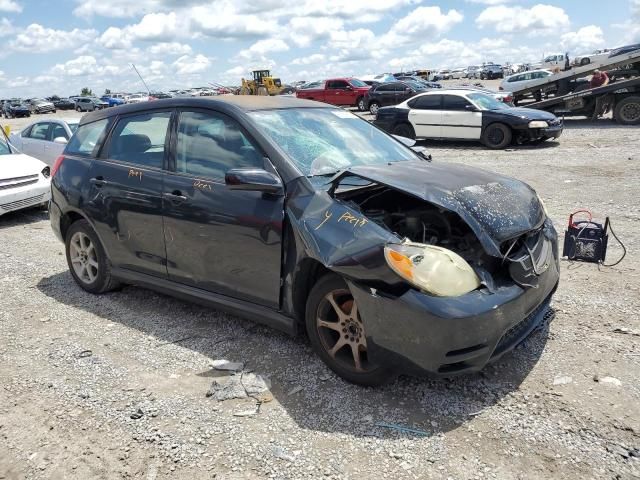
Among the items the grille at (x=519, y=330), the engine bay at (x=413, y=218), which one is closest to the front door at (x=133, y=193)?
the engine bay at (x=413, y=218)

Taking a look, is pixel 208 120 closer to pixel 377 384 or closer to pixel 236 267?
pixel 236 267

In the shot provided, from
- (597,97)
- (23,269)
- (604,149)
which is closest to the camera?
(23,269)

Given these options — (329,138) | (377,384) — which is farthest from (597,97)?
(377,384)

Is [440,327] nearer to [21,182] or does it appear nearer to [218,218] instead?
[218,218]

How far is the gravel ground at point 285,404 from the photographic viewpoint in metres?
2.73

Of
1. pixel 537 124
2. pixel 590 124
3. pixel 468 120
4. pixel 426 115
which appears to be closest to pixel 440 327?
pixel 537 124

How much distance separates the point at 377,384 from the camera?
10.6 ft

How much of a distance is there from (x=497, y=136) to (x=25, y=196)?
11.0 metres

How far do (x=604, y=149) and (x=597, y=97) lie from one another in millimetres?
4534

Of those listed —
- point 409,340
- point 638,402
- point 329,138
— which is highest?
point 329,138

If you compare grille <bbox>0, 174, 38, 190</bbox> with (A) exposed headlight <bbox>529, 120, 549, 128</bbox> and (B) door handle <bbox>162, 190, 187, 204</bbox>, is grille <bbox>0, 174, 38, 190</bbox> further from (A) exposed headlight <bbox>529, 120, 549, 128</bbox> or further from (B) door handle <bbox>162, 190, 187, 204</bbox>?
(A) exposed headlight <bbox>529, 120, 549, 128</bbox>

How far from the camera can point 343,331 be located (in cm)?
331

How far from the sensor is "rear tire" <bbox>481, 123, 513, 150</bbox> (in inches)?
555

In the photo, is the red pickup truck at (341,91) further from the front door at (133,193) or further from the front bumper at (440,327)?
the front bumper at (440,327)
